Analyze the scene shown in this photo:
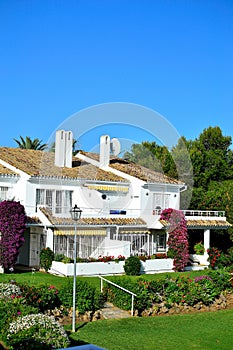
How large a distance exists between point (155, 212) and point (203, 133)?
1268 inches

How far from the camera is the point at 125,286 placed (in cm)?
2330

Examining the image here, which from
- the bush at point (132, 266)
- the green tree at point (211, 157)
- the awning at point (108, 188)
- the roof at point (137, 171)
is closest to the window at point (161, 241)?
the roof at point (137, 171)

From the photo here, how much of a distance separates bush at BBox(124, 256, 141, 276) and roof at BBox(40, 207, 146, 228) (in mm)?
3204

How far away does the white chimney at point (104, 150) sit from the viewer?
1494 inches

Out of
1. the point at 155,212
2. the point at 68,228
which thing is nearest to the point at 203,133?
the point at 155,212

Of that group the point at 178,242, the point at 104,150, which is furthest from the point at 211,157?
the point at 178,242

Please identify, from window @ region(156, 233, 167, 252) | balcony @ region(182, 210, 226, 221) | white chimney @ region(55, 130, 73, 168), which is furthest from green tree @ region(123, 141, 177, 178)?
window @ region(156, 233, 167, 252)

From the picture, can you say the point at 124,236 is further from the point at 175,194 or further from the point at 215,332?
the point at 215,332

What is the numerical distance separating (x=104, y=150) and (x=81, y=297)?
19567mm

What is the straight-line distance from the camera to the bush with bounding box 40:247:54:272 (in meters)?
32.3

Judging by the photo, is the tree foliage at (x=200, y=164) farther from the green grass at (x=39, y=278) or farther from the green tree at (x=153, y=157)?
the green grass at (x=39, y=278)

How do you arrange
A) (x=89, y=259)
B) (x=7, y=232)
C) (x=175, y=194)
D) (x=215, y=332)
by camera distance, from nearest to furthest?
(x=215, y=332) < (x=7, y=232) < (x=89, y=259) < (x=175, y=194)

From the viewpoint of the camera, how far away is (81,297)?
2131 cm

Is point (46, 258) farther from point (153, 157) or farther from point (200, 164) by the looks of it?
point (200, 164)
